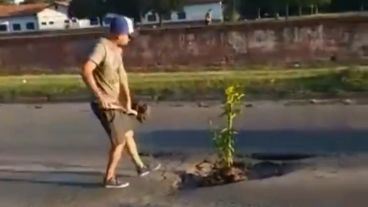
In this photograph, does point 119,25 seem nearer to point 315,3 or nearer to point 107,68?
point 107,68

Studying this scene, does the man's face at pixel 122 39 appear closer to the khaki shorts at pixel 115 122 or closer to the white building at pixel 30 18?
the khaki shorts at pixel 115 122

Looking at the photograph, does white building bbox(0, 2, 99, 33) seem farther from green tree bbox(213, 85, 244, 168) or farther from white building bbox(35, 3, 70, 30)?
green tree bbox(213, 85, 244, 168)

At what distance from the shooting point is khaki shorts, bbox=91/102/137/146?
9.30 m

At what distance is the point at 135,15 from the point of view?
69000mm

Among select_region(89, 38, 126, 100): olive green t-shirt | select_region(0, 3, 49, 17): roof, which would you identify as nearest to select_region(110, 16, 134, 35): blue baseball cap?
select_region(89, 38, 126, 100): olive green t-shirt

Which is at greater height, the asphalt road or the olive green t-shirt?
the olive green t-shirt

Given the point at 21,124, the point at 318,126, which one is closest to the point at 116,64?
the point at 318,126

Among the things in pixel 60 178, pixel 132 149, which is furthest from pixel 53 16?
pixel 132 149

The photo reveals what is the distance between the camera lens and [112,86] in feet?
30.5

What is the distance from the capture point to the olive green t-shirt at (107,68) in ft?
30.2

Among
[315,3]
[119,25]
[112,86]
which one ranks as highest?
[119,25]

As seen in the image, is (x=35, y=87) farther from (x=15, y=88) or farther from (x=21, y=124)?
(x=21, y=124)

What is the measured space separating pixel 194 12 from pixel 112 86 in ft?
238

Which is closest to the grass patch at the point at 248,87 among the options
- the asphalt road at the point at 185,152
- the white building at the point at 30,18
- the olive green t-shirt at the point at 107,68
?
the asphalt road at the point at 185,152
